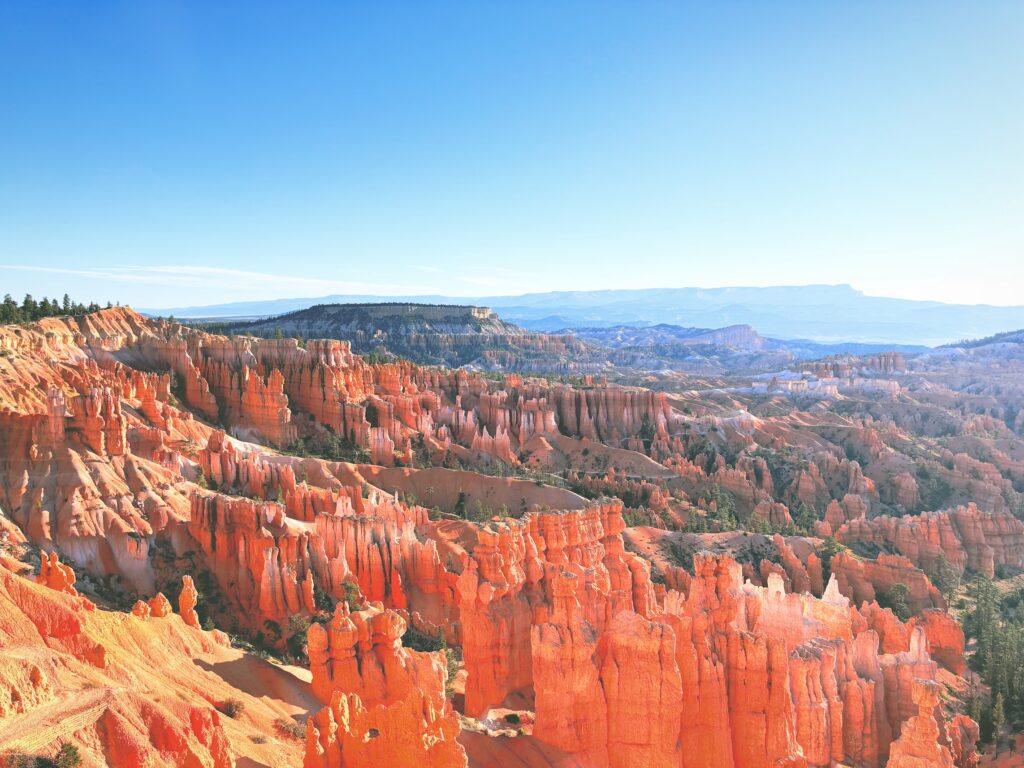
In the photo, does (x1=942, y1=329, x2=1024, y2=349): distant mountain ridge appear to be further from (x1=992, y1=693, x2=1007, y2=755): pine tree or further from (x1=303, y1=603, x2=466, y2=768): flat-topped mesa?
(x1=303, y1=603, x2=466, y2=768): flat-topped mesa

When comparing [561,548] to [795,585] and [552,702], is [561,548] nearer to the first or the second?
[552,702]

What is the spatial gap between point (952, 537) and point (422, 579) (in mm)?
35525

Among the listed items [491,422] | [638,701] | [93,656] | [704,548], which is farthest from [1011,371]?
[93,656]

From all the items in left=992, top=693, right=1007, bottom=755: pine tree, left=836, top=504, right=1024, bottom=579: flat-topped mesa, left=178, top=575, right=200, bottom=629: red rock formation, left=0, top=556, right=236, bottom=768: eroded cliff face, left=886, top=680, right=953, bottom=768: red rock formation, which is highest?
left=0, top=556, right=236, bottom=768: eroded cliff face

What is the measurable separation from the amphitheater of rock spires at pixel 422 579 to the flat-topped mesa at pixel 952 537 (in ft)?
0.78

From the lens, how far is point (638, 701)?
66.4 feet

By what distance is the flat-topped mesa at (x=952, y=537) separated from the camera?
49.8m

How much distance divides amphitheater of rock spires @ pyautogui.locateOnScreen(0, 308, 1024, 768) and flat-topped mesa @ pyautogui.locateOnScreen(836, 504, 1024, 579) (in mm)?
238

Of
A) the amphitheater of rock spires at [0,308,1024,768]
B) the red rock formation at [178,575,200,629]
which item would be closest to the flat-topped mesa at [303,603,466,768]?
the amphitheater of rock spires at [0,308,1024,768]

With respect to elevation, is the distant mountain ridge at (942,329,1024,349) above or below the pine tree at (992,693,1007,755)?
above

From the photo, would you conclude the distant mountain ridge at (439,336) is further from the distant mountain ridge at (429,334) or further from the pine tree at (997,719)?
the pine tree at (997,719)

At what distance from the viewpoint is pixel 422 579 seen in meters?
36.7

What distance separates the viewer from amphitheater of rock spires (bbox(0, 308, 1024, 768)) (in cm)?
1692

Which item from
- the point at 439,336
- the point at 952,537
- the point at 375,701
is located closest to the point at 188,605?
the point at 375,701
